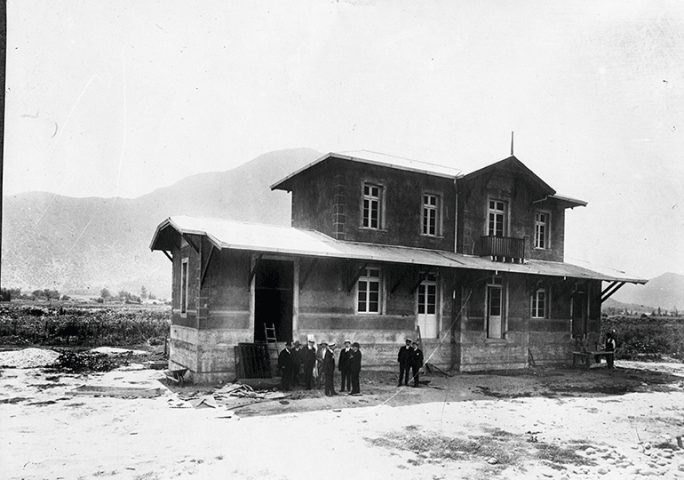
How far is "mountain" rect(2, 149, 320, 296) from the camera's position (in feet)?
288

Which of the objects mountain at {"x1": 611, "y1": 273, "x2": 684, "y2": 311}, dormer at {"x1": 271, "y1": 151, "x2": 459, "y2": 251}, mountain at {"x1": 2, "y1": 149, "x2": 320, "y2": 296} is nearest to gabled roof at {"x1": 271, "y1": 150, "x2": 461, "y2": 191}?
dormer at {"x1": 271, "y1": 151, "x2": 459, "y2": 251}

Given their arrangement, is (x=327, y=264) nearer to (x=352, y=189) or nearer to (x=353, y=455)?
(x=352, y=189)

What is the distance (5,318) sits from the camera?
36375 mm

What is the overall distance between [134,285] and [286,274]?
95.8 metres

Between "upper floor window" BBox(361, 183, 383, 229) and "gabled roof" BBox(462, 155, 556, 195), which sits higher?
"gabled roof" BBox(462, 155, 556, 195)

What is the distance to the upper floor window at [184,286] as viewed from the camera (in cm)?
1627

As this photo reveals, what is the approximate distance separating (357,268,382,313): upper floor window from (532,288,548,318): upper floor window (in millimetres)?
7738

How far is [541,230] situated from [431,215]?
6276 millimetres

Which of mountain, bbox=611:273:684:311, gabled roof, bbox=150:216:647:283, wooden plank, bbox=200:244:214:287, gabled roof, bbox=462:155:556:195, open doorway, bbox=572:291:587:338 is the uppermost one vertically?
gabled roof, bbox=462:155:556:195


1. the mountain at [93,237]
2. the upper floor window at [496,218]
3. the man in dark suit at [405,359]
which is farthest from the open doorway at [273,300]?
the mountain at [93,237]

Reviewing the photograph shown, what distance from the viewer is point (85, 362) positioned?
19438mm

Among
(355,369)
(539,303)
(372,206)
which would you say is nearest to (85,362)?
(355,369)

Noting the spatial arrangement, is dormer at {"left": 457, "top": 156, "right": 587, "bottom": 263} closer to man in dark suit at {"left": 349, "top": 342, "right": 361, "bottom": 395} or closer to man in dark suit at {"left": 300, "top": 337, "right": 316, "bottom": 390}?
man in dark suit at {"left": 349, "top": 342, "right": 361, "bottom": 395}

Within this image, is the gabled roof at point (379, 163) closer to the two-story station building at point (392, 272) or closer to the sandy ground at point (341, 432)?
the two-story station building at point (392, 272)
